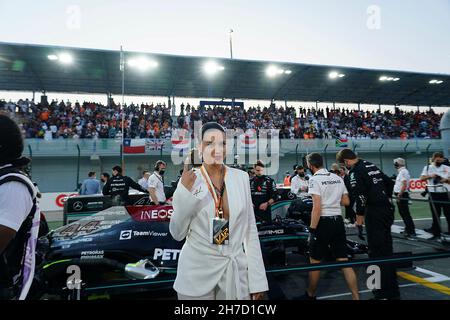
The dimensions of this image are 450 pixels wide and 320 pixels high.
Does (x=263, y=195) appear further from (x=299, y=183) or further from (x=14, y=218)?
(x=14, y=218)

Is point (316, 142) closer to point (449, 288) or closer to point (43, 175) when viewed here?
point (449, 288)

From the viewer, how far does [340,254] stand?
3.42 meters

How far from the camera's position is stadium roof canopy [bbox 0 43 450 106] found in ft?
53.2

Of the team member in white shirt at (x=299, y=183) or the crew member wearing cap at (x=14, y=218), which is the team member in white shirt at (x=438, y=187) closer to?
the team member in white shirt at (x=299, y=183)

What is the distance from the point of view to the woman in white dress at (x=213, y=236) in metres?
1.43

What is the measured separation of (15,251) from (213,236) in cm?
89

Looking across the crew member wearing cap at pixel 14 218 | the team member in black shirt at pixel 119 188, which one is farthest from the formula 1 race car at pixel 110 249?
the team member in black shirt at pixel 119 188

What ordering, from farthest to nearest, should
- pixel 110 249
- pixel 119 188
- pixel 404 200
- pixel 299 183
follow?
1. pixel 299 183
2. pixel 119 188
3. pixel 404 200
4. pixel 110 249

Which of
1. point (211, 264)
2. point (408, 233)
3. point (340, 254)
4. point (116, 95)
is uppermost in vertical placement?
point (116, 95)

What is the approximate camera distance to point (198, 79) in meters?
19.4

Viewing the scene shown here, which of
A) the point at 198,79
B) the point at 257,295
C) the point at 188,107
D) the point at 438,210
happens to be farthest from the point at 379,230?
the point at 188,107
